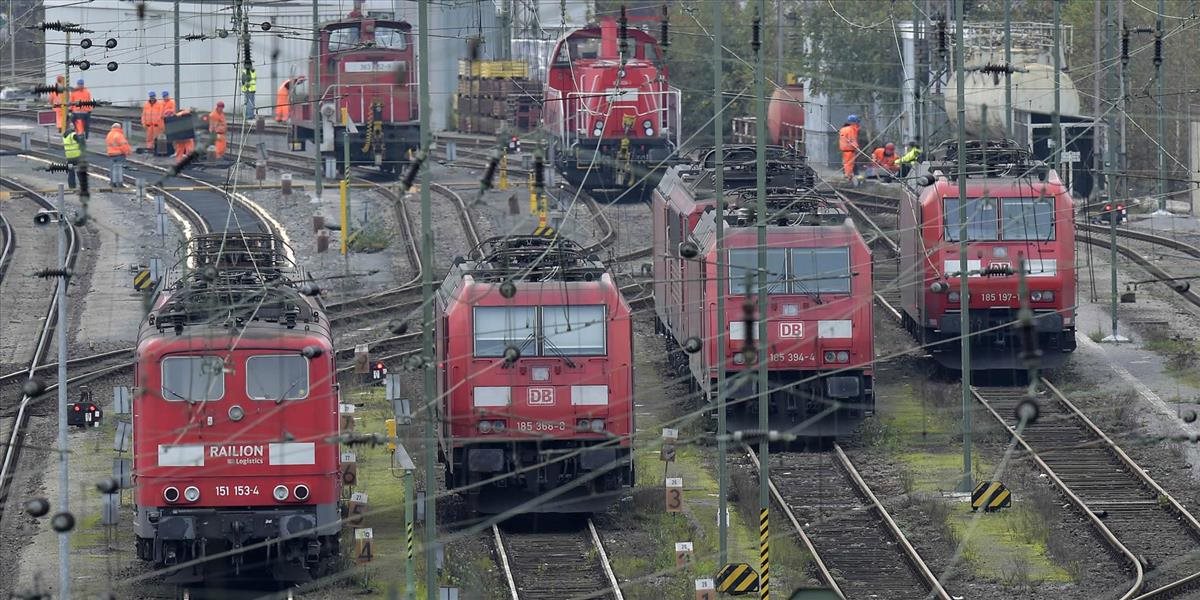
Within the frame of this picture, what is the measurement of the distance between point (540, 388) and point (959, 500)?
18.3ft

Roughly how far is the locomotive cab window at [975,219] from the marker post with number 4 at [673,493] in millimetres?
7635

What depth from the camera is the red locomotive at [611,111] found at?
144ft

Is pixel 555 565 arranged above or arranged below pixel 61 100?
below

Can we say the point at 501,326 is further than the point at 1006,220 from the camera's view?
No

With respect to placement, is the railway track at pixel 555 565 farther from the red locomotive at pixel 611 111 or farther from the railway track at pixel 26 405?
the red locomotive at pixel 611 111

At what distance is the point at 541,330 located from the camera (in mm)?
24562

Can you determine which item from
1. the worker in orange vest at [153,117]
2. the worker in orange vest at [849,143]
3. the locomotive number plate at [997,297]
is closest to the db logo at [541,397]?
the locomotive number plate at [997,297]

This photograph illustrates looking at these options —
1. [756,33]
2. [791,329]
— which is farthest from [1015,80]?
[756,33]

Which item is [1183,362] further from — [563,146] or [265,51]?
[265,51]

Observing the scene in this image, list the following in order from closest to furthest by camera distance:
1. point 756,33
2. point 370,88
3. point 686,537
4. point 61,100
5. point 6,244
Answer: point 756,33
point 686,537
point 6,244
point 61,100
point 370,88

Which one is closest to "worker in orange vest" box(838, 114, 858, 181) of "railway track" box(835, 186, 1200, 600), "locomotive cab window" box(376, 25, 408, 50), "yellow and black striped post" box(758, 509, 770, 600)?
"locomotive cab window" box(376, 25, 408, 50)

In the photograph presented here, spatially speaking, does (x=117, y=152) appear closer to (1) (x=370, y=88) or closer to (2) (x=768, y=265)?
(1) (x=370, y=88)

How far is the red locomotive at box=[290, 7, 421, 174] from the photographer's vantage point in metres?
46.2

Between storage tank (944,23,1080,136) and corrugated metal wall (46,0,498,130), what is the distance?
12.2 meters
